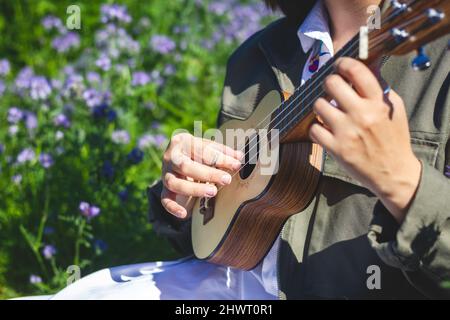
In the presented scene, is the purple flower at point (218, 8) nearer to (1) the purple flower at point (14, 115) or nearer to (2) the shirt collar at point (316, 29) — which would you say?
(1) the purple flower at point (14, 115)

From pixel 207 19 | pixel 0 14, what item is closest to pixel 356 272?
pixel 207 19

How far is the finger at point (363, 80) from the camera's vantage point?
120cm

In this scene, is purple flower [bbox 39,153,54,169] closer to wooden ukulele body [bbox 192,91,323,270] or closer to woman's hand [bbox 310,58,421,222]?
wooden ukulele body [bbox 192,91,323,270]

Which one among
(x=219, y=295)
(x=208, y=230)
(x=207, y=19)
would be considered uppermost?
(x=207, y=19)

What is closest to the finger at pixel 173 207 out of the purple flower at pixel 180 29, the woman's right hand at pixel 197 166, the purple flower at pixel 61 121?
the woman's right hand at pixel 197 166

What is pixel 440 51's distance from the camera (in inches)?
60.2

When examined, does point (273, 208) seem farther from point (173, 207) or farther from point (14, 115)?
point (14, 115)

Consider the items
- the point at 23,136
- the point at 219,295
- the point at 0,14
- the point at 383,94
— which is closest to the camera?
the point at 383,94

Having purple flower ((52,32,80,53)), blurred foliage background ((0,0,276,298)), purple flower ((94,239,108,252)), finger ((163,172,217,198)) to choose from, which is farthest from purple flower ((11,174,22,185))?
finger ((163,172,217,198))

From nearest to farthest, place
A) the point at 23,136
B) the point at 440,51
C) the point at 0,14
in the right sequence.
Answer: the point at 440,51 < the point at 23,136 < the point at 0,14

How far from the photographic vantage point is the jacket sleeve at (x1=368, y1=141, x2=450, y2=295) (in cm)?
129

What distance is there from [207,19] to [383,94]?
114 inches

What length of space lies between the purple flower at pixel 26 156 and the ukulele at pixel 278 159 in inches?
40.5

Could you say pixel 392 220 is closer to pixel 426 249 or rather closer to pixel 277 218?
pixel 426 249
